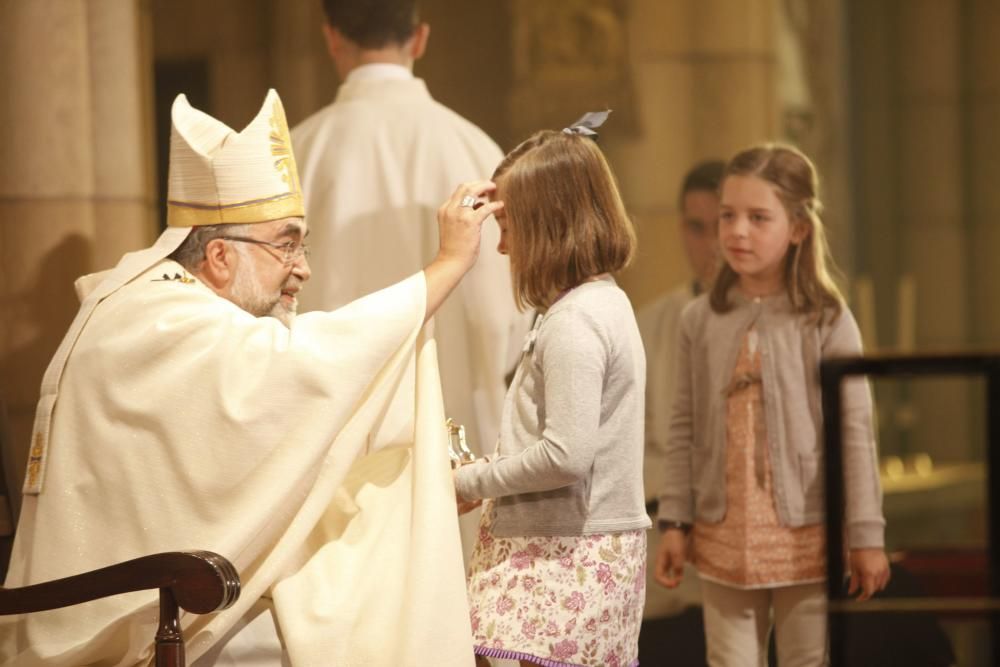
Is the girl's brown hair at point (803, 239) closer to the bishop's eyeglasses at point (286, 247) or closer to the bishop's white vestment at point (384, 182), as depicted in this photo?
the bishop's white vestment at point (384, 182)

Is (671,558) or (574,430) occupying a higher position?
(574,430)

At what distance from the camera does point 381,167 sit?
487 cm

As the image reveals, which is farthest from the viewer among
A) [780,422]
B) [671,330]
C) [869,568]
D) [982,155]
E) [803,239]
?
[982,155]

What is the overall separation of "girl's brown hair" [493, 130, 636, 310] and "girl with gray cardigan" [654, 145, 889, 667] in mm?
822

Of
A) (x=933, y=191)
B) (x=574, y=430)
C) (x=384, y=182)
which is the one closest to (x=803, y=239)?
(x=574, y=430)

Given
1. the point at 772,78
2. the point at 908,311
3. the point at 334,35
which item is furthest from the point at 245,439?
the point at 908,311

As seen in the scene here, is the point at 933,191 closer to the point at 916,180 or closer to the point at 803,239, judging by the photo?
the point at 916,180

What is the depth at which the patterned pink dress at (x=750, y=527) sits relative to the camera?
3.82 m

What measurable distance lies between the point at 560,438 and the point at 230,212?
3.29 feet

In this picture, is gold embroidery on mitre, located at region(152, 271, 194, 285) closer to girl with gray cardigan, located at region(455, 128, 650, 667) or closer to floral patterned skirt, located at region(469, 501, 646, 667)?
girl with gray cardigan, located at region(455, 128, 650, 667)

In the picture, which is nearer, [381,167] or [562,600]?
[562,600]

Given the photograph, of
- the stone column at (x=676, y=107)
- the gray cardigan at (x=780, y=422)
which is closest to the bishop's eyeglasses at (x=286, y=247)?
the gray cardigan at (x=780, y=422)

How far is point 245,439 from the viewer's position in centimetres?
317

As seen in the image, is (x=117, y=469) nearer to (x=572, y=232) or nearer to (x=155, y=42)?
(x=572, y=232)
